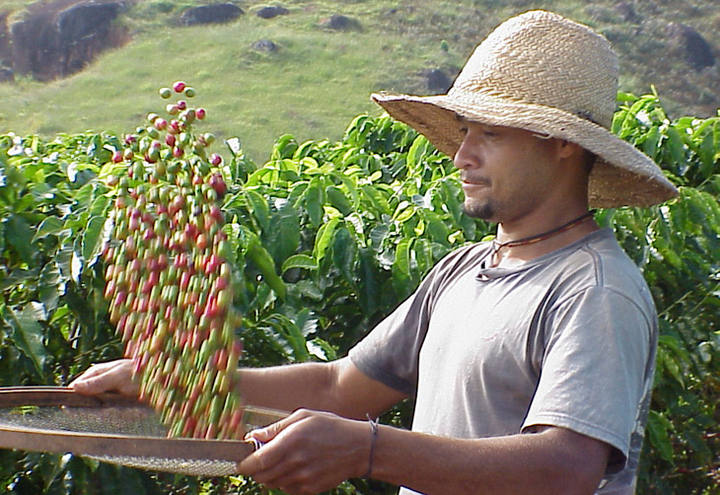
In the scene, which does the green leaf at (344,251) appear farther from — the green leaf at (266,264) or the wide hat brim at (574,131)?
the wide hat brim at (574,131)

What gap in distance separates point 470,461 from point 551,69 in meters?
0.70

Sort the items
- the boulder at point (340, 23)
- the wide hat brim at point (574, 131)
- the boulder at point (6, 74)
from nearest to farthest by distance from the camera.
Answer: the wide hat brim at point (574, 131), the boulder at point (6, 74), the boulder at point (340, 23)

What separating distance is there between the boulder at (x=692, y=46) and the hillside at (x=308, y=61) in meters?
0.03

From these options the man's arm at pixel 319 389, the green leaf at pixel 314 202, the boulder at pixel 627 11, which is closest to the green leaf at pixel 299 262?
the green leaf at pixel 314 202

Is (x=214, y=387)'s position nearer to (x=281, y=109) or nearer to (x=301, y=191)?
(x=301, y=191)

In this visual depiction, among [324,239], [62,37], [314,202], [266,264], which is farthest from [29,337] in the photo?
[62,37]

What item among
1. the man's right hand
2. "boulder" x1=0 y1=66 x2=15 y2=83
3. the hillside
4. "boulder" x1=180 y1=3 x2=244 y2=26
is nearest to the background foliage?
the man's right hand

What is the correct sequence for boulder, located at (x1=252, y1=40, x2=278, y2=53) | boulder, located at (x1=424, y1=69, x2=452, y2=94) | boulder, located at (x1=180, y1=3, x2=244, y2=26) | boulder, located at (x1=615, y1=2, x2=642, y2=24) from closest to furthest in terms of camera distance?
boulder, located at (x1=424, y1=69, x2=452, y2=94), boulder, located at (x1=615, y1=2, x2=642, y2=24), boulder, located at (x1=252, y1=40, x2=278, y2=53), boulder, located at (x1=180, y1=3, x2=244, y2=26)

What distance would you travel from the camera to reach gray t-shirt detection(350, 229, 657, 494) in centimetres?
147

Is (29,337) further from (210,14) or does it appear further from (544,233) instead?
(210,14)

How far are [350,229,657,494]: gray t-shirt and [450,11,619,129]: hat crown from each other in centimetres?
23

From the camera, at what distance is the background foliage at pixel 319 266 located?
216 centimetres

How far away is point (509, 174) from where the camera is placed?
1.72 m

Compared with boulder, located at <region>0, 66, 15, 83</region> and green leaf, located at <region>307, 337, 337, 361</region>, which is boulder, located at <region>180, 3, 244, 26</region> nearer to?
boulder, located at <region>0, 66, 15, 83</region>
